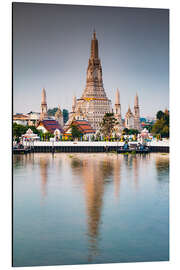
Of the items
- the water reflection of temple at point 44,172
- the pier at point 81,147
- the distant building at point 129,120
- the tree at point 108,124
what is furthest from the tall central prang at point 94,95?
the water reflection of temple at point 44,172

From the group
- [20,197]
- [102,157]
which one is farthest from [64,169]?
[20,197]

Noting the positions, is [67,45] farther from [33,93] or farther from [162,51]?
[162,51]

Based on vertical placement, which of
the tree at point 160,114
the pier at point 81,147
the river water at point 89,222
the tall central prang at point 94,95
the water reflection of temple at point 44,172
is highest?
the tall central prang at point 94,95

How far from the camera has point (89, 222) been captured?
250 inches

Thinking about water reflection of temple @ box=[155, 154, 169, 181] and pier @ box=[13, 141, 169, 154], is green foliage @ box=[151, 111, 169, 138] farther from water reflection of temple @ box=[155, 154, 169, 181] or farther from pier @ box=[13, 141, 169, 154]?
pier @ box=[13, 141, 169, 154]

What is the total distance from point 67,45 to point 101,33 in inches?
26.0

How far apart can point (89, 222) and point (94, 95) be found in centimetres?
743

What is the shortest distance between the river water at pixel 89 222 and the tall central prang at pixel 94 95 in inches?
101

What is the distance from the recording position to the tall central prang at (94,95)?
781 centimetres

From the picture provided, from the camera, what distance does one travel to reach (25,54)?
656 cm

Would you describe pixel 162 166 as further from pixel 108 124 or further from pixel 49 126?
pixel 49 126

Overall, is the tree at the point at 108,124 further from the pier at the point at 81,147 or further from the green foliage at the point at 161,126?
the green foliage at the point at 161,126

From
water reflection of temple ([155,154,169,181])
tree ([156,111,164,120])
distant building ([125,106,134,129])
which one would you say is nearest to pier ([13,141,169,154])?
water reflection of temple ([155,154,169,181])

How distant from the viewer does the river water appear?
17.5ft
